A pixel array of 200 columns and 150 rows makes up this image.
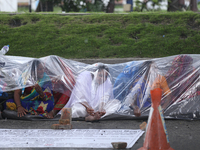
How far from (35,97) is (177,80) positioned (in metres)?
2.02

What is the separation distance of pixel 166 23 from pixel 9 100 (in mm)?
4778

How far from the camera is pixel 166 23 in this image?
23.0 feet

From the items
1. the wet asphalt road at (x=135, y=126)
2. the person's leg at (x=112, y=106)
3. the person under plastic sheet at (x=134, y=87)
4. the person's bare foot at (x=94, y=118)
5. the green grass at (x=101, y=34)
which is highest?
the green grass at (x=101, y=34)

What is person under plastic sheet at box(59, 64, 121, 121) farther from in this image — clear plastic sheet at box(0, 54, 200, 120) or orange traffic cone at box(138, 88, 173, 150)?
orange traffic cone at box(138, 88, 173, 150)

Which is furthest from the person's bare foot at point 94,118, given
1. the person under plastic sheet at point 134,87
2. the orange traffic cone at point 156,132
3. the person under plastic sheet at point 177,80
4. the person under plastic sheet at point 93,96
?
the orange traffic cone at point 156,132

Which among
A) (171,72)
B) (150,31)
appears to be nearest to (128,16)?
(150,31)

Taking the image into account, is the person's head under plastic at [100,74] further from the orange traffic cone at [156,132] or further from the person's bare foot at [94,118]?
the orange traffic cone at [156,132]

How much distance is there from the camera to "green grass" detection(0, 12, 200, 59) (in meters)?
6.25

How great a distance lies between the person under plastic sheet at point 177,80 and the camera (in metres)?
3.71

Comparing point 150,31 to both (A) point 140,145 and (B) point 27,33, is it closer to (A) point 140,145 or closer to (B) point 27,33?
(B) point 27,33

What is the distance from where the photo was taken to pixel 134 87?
12.4 ft

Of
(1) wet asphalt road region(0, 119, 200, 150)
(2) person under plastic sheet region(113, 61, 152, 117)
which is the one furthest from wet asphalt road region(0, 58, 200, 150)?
(2) person under plastic sheet region(113, 61, 152, 117)

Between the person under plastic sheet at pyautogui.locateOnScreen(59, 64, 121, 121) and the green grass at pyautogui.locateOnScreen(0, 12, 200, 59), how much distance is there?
7.35 ft

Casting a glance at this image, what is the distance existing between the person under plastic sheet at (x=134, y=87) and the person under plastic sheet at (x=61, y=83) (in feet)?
2.21
